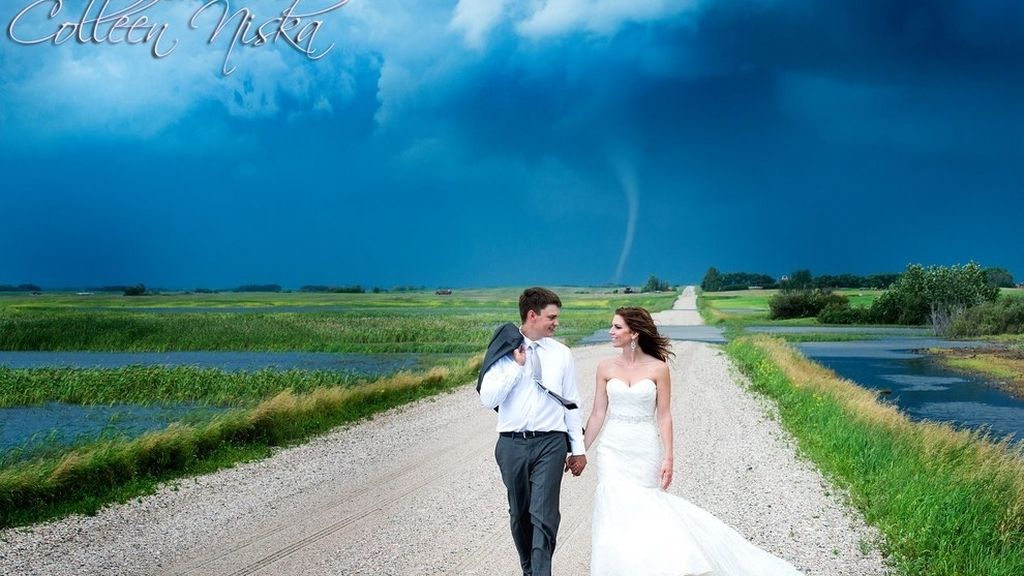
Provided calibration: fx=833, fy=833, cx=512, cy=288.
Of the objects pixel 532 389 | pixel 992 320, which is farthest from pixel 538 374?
pixel 992 320

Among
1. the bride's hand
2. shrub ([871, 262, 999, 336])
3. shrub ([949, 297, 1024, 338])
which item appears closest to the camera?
the bride's hand

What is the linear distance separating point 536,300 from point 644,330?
38.8 inches

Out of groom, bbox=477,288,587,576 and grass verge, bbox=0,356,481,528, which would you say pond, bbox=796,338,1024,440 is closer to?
grass verge, bbox=0,356,481,528

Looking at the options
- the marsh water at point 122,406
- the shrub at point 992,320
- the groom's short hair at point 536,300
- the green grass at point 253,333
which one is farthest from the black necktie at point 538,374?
the shrub at point 992,320

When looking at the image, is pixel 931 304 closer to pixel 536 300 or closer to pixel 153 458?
pixel 153 458

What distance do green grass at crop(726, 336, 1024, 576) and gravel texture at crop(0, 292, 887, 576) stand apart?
332 mm

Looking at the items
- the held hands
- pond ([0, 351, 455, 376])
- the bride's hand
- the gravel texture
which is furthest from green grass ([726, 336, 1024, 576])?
pond ([0, 351, 455, 376])

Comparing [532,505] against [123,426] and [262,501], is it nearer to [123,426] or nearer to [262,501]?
[262,501]

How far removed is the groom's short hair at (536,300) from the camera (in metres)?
5.90

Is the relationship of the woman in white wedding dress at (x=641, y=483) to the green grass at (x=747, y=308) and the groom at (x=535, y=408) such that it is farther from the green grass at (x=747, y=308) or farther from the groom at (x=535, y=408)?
the green grass at (x=747, y=308)

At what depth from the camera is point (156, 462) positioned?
12.4 metres

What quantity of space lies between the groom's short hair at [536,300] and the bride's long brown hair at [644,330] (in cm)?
62

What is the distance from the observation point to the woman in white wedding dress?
6031 millimetres

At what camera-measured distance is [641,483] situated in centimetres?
625
